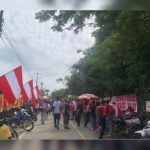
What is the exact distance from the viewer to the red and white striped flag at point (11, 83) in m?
9.02

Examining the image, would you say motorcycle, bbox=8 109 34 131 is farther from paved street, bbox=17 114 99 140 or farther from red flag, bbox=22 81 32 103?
red flag, bbox=22 81 32 103

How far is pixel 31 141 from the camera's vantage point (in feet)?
9.24

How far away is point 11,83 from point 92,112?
474 centimetres

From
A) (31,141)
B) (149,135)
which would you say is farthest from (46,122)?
(31,141)

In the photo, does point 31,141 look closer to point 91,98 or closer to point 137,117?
point 137,117

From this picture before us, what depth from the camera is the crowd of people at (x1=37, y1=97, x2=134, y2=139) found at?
38.8 feet

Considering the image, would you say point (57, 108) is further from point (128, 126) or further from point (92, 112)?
point (128, 126)

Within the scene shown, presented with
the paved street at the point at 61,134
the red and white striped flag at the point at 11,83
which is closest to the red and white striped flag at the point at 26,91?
the paved street at the point at 61,134

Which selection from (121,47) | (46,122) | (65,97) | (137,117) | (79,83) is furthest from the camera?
(46,122)

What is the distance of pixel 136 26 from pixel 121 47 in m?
2.45

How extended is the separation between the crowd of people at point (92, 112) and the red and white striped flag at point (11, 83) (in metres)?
3.06

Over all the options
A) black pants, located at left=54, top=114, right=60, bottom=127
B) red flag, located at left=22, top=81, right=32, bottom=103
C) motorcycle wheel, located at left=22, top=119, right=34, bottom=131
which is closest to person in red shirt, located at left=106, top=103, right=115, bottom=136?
black pants, located at left=54, top=114, right=60, bottom=127

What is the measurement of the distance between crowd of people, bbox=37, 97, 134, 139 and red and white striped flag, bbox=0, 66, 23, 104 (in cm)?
306

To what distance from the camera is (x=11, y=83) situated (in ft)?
30.3
